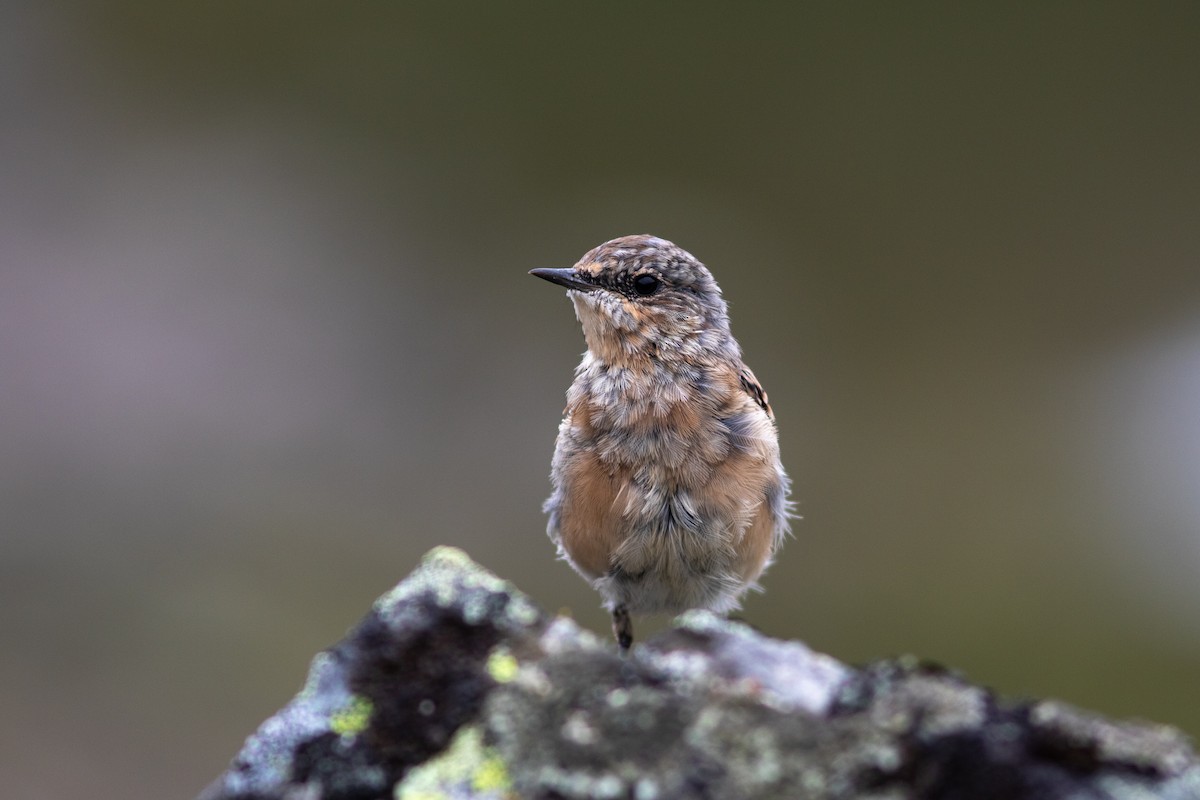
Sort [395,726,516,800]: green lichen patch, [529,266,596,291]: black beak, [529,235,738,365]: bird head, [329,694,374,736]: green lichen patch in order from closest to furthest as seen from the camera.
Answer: [395,726,516,800]: green lichen patch
[329,694,374,736]: green lichen patch
[529,235,738,365]: bird head
[529,266,596,291]: black beak

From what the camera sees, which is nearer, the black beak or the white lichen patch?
the white lichen patch

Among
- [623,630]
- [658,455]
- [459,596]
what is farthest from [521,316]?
[459,596]

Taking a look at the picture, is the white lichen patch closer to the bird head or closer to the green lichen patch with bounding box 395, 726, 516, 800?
the green lichen patch with bounding box 395, 726, 516, 800

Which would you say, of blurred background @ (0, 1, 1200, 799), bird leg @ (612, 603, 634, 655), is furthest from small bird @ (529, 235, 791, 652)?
blurred background @ (0, 1, 1200, 799)

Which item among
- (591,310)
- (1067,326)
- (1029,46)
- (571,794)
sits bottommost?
(571,794)

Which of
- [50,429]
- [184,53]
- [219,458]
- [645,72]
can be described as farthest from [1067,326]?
[50,429]

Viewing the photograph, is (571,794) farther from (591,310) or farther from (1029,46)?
(1029,46)

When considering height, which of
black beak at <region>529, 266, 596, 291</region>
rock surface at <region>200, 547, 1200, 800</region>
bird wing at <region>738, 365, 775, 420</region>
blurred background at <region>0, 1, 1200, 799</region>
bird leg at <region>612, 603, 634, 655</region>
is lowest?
rock surface at <region>200, 547, 1200, 800</region>
